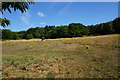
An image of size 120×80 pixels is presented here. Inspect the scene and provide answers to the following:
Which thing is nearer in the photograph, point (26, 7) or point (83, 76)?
point (26, 7)

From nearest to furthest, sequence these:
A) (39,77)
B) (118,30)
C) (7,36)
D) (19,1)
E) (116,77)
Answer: (19,1) < (116,77) < (39,77) < (118,30) < (7,36)

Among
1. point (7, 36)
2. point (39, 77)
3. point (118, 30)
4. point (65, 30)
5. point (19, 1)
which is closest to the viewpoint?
point (19, 1)

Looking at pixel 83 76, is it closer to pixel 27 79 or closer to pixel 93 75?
pixel 93 75

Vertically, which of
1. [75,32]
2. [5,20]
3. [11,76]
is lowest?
[11,76]

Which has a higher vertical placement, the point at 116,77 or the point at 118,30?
the point at 118,30

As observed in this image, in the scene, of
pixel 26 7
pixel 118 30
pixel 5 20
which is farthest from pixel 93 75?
pixel 118 30

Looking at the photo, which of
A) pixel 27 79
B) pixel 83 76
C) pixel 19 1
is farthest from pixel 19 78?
pixel 19 1

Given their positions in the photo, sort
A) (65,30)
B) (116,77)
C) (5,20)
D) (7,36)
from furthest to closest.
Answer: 1. (65,30)
2. (7,36)
3. (116,77)
4. (5,20)

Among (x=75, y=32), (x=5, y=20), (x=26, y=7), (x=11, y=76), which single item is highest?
(x=75, y=32)

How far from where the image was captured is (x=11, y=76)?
11.4 ft

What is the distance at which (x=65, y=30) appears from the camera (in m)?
53.9

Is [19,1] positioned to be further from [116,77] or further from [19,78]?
[116,77]

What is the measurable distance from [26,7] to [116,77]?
4828mm

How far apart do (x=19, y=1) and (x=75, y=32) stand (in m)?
51.9
